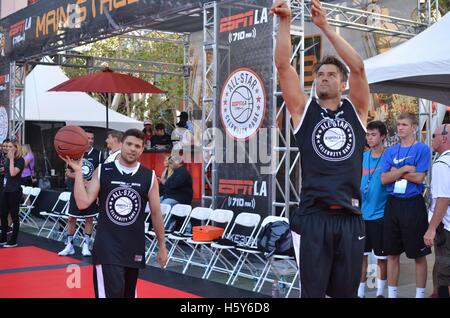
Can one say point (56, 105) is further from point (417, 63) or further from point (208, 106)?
point (417, 63)

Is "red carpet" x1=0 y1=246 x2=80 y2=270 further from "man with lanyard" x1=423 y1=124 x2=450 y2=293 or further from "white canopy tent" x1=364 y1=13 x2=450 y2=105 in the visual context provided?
"man with lanyard" x1=423 y1=124 x2=450 y2=293

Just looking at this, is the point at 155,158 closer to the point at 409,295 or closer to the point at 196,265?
the point at 196,265

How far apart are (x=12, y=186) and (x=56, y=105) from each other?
7.65 meters

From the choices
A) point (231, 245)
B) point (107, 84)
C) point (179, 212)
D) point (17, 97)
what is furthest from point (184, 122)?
point (231, 245)

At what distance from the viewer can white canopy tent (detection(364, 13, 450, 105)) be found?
5664 mm

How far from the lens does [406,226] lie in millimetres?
5285

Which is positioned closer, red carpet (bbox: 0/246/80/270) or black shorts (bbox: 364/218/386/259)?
black shorts (bbox: 364/218/386/259)

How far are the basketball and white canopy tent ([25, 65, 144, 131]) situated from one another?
12.3 meters

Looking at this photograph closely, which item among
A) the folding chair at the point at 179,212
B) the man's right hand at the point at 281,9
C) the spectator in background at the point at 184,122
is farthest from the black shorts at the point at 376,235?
the spectator in background at the point at 184,122

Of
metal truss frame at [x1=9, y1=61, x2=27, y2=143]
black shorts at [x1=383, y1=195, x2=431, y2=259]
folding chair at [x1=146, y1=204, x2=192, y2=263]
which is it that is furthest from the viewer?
metal truss frame at [x1=9, y1=61, x2=27, y2=143]

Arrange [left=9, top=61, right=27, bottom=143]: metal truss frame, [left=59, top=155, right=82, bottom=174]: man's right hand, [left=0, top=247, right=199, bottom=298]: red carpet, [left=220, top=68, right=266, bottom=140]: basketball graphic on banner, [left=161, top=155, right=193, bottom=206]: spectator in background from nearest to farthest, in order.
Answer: [left=59, top=155, right=82, bottom=174]: man's right hand → [left=0, top=247, right=199, bottom=298]: red carpet → [left=220, top=68, right=266, bottom=140]: basketball graphic on banner → [left=161, top=155, right=193, bottom=206]: spectator in background → [left=9, top=61, right=27, bottom=143]: metal truss frame

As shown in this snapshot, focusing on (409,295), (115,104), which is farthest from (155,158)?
(115,104)

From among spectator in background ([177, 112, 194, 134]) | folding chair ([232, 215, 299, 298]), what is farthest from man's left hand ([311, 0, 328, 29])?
spectator in background ([177, 112, 194, 134])

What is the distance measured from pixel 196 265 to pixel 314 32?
563 centimetres
